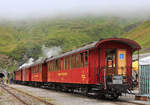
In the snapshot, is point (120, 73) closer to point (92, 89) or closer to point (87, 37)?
point (92, 89)

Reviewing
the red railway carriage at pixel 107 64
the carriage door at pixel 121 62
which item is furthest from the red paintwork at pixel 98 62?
the carriage door at pixel 121 62

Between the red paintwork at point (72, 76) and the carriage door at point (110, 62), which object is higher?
the carriage door at point (110, 62)

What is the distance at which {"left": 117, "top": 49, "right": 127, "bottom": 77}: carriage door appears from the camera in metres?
16.4

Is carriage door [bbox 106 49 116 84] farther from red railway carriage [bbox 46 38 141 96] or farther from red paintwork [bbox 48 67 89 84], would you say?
red paintwork [bbox 48 67 89 84]

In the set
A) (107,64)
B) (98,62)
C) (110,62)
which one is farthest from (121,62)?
(98,62)

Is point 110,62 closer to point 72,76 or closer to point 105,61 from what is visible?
point 105,61

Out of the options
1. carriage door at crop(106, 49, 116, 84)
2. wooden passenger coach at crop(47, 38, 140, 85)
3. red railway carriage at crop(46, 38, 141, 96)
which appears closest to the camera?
red railway carriage at crop(46, 38, 141, 96)

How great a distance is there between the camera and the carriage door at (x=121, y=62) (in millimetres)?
16359

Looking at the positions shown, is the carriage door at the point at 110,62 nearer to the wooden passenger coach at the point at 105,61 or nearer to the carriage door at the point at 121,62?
the wooden passenger coach at the point at 105,61

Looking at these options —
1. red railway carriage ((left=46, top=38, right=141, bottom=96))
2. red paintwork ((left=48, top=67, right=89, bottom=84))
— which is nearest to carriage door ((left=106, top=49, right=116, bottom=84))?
red railway carriage ((left=46, top=38, right=141, bottom=96))

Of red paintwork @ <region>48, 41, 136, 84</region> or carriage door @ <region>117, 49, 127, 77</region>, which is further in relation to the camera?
carriage door @ <region>117, 49, 127, 77</region>

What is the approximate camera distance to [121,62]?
16.6 m

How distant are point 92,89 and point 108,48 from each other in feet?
8.72

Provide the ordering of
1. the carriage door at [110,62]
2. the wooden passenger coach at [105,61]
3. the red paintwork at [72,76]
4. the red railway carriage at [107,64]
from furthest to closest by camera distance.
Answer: the red paintwork at [72,76], the carriage door at [110,62], the wooden passenger coach at [105,61], the red railway carriage at [107,64]
